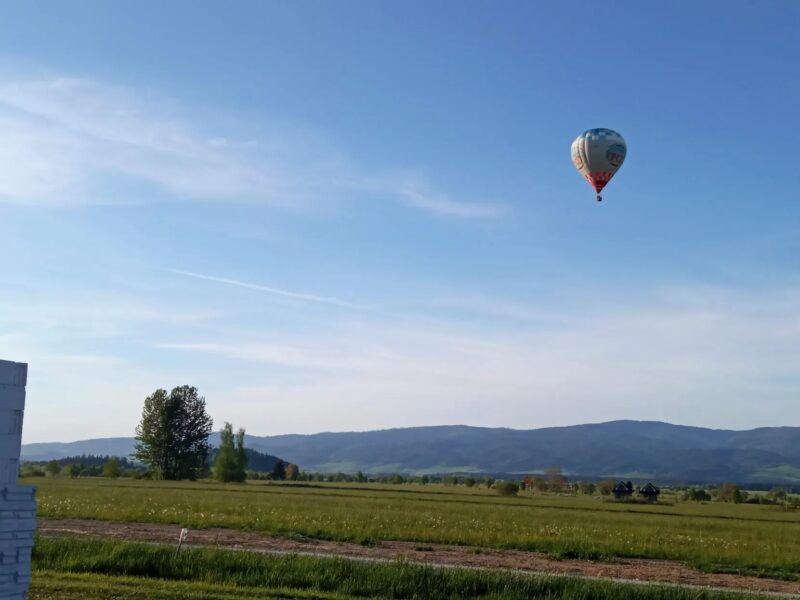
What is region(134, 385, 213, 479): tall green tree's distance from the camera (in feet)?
455

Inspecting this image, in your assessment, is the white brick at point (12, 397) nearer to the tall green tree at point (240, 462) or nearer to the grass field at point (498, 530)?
the grass field at point (498, 530)

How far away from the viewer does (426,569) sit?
24609 mm

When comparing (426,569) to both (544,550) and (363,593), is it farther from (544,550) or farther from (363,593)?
(544,550)

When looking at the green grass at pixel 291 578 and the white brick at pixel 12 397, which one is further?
the green grass at pixel 291 578

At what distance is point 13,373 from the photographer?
12.2 m

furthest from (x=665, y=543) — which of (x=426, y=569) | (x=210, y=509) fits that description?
(x=210, y=509)

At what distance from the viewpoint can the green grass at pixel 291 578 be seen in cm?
2230

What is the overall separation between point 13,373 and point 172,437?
5268 inches

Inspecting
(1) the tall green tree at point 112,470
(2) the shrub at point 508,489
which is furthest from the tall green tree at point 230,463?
(2) the shrub at point 508,489

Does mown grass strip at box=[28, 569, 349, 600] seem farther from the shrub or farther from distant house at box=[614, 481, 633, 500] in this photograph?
distant house at box=[614, 481, 633, 500]

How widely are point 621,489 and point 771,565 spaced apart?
96803 millimetres

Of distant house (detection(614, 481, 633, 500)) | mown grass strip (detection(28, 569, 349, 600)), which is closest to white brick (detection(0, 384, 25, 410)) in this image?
mown grass strip (detection(28, 569, 349, 600))

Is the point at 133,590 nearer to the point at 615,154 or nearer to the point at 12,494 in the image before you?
the point at 12,494

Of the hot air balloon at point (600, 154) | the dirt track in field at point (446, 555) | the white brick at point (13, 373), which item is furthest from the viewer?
the hot air balloon at point (600, 154)
